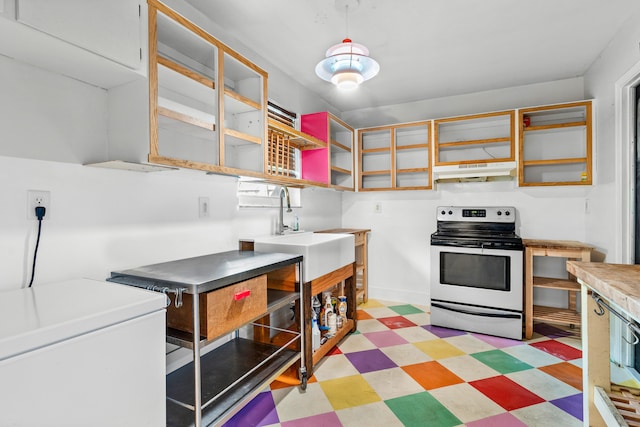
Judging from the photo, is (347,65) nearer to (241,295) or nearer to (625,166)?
(241,295)

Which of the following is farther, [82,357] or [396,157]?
[396,157]

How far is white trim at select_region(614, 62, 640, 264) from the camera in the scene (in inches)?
85.3

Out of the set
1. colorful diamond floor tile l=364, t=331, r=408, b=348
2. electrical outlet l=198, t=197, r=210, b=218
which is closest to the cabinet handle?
electrical outlet l=198, t=197, r=210, b=218

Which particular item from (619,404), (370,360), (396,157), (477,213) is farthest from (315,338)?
(396,157)

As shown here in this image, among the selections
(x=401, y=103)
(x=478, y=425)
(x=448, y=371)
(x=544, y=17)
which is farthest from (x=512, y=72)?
(x=478, y=425)

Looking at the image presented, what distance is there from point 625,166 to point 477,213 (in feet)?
4.02

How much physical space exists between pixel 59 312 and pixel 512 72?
12.1 ft

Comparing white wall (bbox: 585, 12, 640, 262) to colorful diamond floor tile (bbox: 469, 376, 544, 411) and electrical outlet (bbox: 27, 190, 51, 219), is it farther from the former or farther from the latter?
electrical outlet (bbox: 27, 190, 51, 219)

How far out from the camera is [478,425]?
5.47 feet

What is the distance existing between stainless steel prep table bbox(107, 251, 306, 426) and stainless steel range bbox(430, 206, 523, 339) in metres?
1.67

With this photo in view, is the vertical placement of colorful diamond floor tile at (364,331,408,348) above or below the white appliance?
below

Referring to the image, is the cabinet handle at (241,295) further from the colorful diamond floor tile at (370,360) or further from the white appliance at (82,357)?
the colorful diamond floor tile at (370,360)

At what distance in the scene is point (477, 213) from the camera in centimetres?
328

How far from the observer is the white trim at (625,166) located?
217cm
